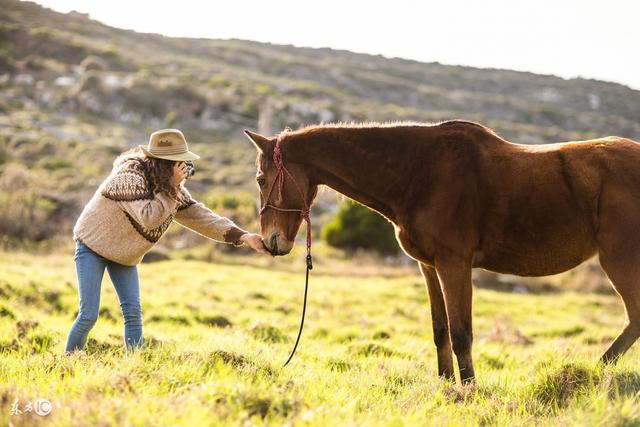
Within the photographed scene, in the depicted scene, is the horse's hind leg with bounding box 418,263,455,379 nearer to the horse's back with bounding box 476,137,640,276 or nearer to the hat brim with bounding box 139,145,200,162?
the horse's back with bounding box 476,137,640,276

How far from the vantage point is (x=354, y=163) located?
228 inches

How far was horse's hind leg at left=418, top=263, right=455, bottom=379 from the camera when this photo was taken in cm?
596

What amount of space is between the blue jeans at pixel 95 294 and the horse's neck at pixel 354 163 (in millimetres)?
2128

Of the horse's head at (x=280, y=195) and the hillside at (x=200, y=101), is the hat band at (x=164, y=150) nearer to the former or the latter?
the horse's head at (x=280, y=195)

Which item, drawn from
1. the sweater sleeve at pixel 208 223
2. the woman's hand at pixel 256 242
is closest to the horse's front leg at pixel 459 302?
the woman's hand at pixel 256 242

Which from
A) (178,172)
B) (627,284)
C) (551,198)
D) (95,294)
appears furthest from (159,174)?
(627,284)

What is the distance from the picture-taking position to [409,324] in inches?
516

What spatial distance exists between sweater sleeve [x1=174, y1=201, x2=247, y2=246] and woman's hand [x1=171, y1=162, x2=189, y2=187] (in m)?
0.70

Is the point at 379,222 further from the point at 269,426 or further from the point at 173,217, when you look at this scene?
the point at 269,426

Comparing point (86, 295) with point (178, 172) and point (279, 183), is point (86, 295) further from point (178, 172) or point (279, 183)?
point (279, 183)

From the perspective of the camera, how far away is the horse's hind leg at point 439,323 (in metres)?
5.96

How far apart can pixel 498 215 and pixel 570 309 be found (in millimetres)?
14816

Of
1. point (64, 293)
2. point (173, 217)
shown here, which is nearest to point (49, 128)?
point (64, 293)

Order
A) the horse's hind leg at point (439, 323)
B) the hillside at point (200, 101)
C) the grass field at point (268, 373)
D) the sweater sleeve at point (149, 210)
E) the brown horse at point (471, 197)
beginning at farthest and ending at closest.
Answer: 1. the hillside at point (200, 101)
2. the horse's hind leg at point (439, 323)
3. the brown horse at point (471, 197)
4. the sweater sleeve at point (149, 210)
5. the grass field at point (268, 373)
